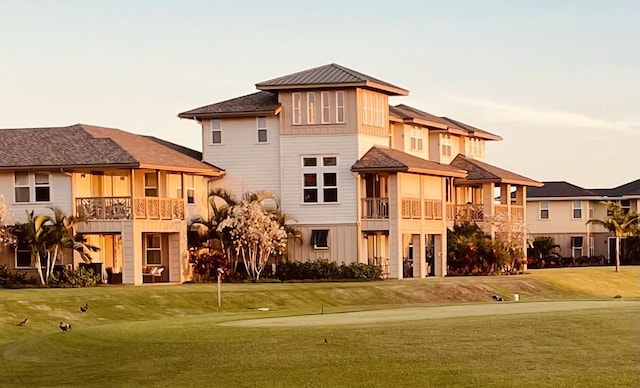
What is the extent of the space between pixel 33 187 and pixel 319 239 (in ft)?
40.8

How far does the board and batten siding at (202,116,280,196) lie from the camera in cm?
5691

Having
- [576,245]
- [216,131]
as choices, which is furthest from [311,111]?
[576,245]

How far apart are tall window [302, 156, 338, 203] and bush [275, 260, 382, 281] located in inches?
115

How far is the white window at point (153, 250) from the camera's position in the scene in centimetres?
5506

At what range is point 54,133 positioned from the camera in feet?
181

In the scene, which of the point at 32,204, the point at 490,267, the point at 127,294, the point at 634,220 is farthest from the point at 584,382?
the point at 634,220

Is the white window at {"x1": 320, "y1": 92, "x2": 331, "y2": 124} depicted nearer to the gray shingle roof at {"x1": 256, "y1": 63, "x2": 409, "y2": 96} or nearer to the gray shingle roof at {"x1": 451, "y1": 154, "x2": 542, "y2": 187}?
the gray shingle roof at {"x1": 256, "y1": 63, "x2": 409, "y2": 96}

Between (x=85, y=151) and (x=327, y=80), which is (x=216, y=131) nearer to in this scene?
(x=327, y=80)

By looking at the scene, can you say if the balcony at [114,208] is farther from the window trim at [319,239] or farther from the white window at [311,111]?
the white window at [311,111]

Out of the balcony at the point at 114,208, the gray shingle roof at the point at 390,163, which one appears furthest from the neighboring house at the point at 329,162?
the balcony at the point at 114,208

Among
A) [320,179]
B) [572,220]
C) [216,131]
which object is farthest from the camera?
[572,220]

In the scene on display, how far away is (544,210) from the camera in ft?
290

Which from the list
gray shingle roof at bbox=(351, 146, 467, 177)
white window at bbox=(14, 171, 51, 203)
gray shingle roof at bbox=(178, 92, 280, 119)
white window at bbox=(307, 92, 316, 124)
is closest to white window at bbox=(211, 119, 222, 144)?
gray shingle roof at bbox=(178, 92, 280, 119)

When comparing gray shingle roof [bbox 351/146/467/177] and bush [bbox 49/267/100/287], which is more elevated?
gray shingle roof [bbox 351/146/467/177]
